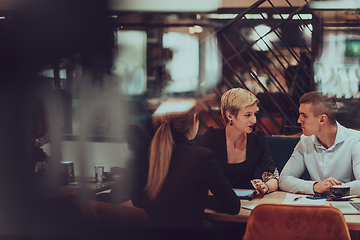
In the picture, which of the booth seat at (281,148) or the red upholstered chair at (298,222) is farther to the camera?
the booth seat at (281,148)

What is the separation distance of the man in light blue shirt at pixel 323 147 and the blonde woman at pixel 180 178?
0.59 m

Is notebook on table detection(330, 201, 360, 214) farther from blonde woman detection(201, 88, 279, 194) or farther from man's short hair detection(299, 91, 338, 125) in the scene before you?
man's short hair detection(299, 91, 338, 125)

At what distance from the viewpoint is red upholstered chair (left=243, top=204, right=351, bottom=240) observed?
1139 millimetres

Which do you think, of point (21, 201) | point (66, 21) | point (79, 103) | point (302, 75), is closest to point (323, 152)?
point (302, 75)

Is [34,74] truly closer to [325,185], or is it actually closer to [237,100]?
[237,100]

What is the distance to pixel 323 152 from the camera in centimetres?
195

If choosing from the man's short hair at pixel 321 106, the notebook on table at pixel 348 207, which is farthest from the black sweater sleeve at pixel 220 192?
the man's short hair at pixel 321 106

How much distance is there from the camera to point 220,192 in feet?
4.68

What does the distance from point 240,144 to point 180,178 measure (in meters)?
0.66

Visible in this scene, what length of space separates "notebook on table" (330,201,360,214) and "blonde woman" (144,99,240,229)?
483 mm

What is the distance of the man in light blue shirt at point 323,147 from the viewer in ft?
6.23

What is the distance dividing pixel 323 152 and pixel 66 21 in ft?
6.17

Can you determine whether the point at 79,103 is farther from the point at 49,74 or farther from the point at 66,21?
the point at 66,21

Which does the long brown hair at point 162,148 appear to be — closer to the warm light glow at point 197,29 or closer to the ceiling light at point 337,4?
the warm light glow at point 197,29
